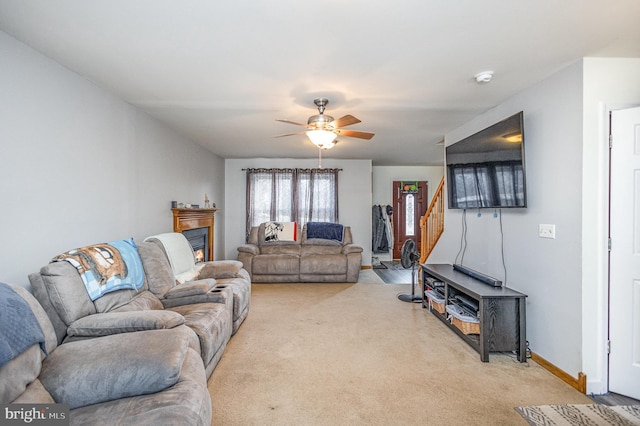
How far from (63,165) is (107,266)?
903 mm

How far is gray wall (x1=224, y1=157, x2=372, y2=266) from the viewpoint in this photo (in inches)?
265

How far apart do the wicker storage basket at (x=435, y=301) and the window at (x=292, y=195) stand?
304 centimetres

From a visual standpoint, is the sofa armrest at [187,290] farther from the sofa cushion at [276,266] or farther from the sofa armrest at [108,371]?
the sofa cushion at [276,266]

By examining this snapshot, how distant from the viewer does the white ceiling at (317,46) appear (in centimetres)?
171

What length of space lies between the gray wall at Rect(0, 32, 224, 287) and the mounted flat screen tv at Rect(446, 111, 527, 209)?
3.67 m

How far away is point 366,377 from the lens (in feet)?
7.83

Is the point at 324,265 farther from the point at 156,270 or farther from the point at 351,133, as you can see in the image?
the point at 156,270

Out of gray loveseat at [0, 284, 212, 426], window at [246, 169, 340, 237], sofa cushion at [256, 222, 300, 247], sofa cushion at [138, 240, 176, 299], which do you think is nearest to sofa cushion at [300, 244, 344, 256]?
sofa cushion at [256, 222, 300, 247]

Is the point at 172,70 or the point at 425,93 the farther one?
the point at 425,93

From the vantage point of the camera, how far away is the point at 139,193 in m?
3.42

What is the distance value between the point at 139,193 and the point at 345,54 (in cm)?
265

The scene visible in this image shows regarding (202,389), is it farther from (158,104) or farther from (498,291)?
(158,104)

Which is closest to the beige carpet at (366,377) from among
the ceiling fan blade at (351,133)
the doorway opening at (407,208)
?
the ceiling fan blade at (351,133)

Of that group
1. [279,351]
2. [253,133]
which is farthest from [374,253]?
[279,351]
